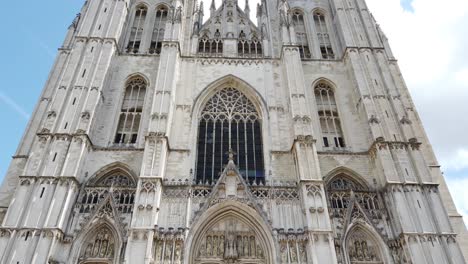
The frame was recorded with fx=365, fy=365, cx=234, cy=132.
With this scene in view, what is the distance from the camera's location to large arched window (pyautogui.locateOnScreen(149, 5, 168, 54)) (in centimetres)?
2358

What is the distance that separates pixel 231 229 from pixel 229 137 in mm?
5293

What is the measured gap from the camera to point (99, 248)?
1505cm

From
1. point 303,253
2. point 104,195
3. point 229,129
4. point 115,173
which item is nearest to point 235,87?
point 229,129

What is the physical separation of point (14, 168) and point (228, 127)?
434 inches

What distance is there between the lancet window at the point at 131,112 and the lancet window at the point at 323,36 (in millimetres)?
11615

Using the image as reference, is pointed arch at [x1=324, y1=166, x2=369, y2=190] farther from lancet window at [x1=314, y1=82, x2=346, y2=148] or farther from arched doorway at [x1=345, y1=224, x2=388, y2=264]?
arched doorway at [x1=345, y1=224, x2=388, y2=264]

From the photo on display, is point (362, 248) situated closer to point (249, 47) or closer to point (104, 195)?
point (104, 195)

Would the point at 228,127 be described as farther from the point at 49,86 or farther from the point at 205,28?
the point at 49,86

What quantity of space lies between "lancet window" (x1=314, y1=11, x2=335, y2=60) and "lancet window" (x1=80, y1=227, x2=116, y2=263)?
16300 millimetres

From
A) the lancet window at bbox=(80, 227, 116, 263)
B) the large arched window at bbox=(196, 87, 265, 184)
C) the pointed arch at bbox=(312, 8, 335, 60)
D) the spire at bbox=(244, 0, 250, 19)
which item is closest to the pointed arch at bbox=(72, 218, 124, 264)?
the lancet window at bbox=(80, 227, 116, 263)

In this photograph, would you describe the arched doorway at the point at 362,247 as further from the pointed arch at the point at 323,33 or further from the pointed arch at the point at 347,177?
the pointed arch at the point at 323,33

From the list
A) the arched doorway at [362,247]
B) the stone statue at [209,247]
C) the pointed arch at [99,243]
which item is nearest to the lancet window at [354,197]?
the arched doorway at [362,247]

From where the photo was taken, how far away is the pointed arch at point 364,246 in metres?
15.1

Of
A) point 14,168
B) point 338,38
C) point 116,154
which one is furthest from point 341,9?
point 14,168
